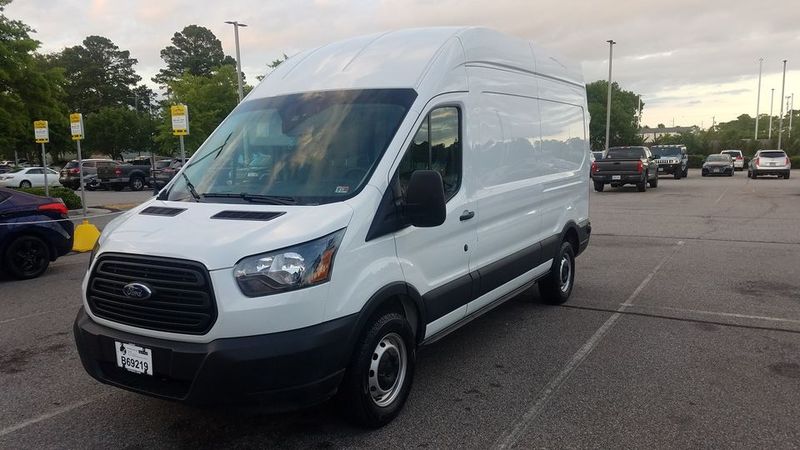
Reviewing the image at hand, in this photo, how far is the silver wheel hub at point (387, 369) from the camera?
3648mm

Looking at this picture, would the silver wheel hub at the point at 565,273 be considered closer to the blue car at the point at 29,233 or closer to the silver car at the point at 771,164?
the blue car at the point at 29,233

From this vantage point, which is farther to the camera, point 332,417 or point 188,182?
point 188,182

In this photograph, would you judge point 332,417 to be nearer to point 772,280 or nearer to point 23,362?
point 23,362

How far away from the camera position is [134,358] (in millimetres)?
3275

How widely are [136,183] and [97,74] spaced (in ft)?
199

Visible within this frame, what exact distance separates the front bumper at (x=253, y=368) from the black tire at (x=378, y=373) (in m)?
0.15

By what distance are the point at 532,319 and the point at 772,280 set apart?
12.1 ft

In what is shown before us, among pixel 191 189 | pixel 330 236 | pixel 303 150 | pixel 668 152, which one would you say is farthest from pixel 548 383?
pixel 668 152

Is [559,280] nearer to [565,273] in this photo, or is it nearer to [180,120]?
[565,273]

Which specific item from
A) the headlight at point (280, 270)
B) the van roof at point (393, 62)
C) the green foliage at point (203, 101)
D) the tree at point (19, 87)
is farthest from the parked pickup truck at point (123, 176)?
the headlight at point (280, 270)

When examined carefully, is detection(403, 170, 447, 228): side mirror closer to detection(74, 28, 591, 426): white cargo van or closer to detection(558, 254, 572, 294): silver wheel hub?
detection(74, 28, 591, 426): white cargo van

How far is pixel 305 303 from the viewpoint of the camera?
123 inches

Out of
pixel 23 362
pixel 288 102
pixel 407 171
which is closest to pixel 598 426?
pixel 407 171

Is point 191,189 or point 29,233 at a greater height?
point 191,189
